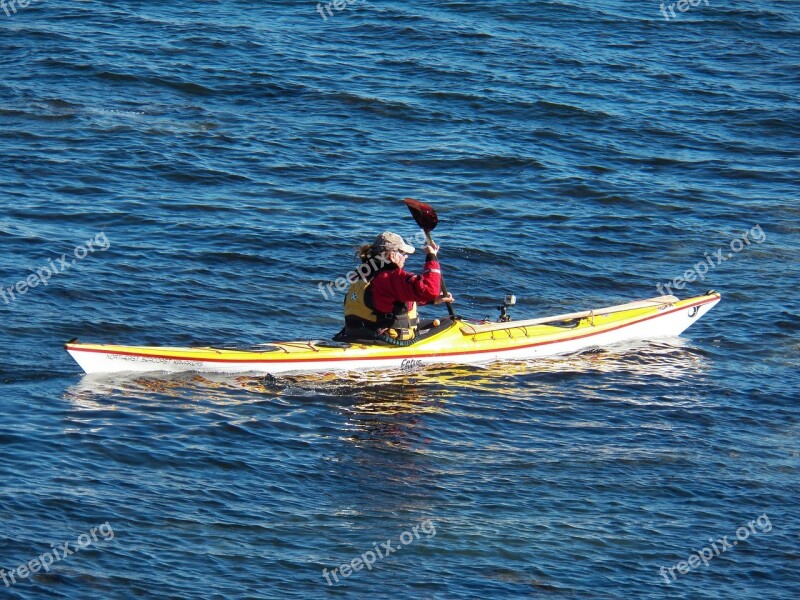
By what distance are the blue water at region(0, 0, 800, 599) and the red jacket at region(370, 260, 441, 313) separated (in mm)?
819

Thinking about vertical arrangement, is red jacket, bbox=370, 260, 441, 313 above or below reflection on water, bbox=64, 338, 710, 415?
above

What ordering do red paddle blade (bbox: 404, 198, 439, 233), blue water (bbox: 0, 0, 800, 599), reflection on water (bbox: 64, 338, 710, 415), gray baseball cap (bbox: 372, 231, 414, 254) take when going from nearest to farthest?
blue water (bbox: 0, 0, 800, 599) → reflection on water (bbox: 64, 338, 710, 415) → gray baseball cap (bbox: 372, 231, 414, 254) → red paddle blade (bbox: 404, 198, 439, 233)

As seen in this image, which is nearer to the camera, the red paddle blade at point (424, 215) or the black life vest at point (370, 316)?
the black life vest at point (370, 316)

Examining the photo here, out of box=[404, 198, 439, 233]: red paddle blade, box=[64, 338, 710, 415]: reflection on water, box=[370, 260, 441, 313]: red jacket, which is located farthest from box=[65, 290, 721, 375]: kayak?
box=[404, 198, 439, 233]: red paddle blade

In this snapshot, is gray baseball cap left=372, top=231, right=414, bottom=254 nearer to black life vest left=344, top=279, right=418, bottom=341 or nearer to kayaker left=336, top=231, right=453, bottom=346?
kayaker left=336, top=231, right=453, bottom=346

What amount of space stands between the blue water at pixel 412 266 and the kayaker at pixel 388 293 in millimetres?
530

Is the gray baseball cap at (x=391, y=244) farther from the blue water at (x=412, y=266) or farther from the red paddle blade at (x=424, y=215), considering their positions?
the blue water at (x=412, y=266)

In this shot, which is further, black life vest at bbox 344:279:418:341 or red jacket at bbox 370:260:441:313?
black life vest at bbox 344:279:418:341

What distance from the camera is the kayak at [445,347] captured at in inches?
451

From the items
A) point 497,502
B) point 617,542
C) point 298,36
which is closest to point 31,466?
point 497,502

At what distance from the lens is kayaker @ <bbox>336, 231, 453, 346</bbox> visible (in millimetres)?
11758

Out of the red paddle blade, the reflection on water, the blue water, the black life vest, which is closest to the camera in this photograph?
the blue water

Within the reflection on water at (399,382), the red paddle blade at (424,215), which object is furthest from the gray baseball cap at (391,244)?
the reflection on water at (399,382)

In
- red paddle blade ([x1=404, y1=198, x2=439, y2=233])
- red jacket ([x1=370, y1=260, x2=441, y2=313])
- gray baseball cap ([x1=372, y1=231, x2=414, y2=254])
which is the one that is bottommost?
red jacket ([x1=370, y1=260, x2=441, y2=313])
